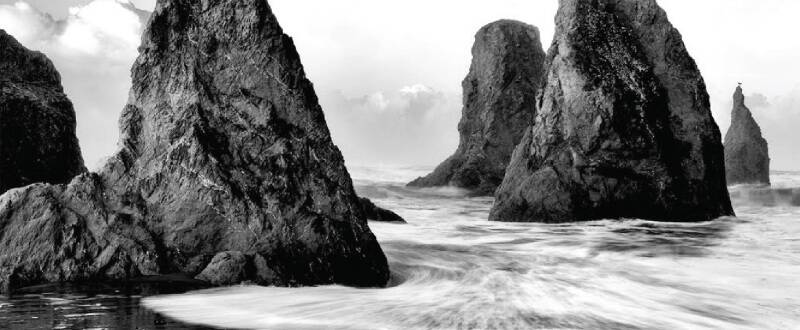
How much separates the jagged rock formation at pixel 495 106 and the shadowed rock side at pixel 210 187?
17405 mm

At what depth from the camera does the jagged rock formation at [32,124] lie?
1124 centimetres

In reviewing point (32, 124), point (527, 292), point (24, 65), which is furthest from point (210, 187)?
point (24, 65)

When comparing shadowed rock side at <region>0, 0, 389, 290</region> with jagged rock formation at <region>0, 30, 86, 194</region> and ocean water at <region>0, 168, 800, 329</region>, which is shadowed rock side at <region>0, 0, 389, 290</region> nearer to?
ocean water at <region>0, 168, 800, 329</region>

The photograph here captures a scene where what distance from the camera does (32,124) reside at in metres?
11.5

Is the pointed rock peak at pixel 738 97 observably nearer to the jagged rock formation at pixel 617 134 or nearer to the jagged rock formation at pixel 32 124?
the jagged rock formation at pixel 617 134

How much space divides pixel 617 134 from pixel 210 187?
9.42 metres

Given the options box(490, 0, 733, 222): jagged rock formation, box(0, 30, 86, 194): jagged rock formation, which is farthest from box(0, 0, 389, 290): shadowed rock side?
box(490, 0, 733, 222): jagged rock formation

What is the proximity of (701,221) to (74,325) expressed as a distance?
480 inches

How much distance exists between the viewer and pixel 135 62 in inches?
305

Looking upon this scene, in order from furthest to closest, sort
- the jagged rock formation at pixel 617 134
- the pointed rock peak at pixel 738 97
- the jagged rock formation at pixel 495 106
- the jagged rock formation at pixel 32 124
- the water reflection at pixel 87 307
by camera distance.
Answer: the pointed rock peak at pixel 738 97, the jagged rock formation at pixel 495 106, the jagged rock formation at pixel 617 134, the jagged rock formation at pixel 32 124, the water reflection at pixel 87 307

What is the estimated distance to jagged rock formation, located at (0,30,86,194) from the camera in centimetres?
1124

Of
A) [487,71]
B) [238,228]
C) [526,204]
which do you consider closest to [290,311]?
[238,228]

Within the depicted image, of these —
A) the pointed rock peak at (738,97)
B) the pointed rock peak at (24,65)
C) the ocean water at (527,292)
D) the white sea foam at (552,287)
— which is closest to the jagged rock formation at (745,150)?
the pointed rock peak at (738,97)

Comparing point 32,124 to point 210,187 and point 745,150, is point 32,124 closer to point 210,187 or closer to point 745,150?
point 210,187
